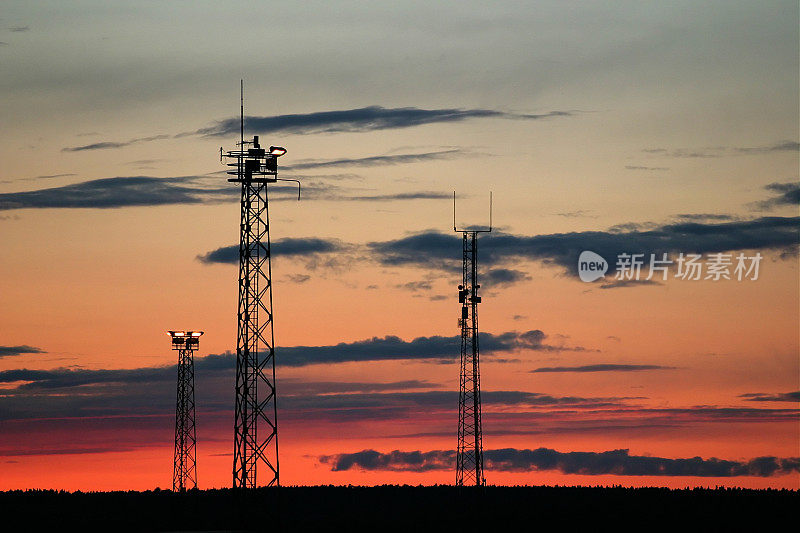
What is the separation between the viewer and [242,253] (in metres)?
76.4

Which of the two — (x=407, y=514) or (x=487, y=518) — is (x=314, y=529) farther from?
(x=407, y=514)

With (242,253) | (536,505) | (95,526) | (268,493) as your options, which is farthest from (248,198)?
(536,505)

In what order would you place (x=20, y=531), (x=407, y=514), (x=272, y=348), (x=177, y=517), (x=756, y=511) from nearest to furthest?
1. (x=272, y=348)
2. (x=177, y=517)
3. (x=20, y=531)
4. (x=756, y=511)
5. (x=407, y=514)

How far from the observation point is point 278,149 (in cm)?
7731

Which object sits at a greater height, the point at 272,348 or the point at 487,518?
the point at 272,348

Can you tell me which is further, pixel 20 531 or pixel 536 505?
pixel 536 505

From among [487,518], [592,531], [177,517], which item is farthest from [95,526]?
[592,531]

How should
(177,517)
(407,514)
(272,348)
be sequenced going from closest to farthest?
(272,348), (177,517), (407,514)

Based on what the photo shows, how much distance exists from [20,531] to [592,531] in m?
68.1

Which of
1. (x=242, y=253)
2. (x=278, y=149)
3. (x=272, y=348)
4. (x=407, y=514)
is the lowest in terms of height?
(x=407, y=514)

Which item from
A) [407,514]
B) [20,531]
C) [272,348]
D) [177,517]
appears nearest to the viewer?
[272,348]

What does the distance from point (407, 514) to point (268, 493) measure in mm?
113081

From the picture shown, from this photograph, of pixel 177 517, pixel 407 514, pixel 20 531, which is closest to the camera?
pixel 177 517

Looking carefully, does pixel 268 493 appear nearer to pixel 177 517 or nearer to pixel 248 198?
pixel 248 198
